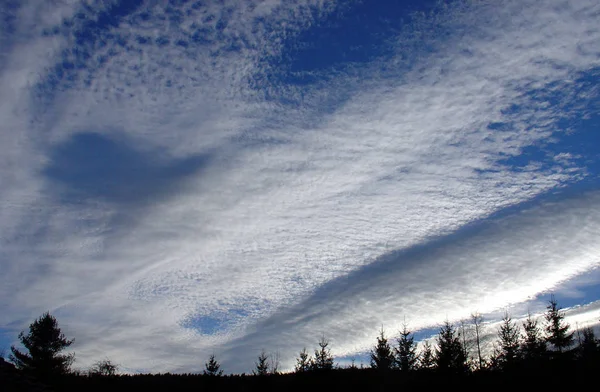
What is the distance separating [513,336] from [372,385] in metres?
26.0

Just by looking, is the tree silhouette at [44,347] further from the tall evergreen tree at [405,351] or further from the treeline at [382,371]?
the tall evergreen tree at [405,351]

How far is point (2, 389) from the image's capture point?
674 inches

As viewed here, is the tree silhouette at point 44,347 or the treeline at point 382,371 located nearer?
the treeline at point 382,371

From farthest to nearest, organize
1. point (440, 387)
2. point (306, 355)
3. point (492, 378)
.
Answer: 1. point (306, 355)
2. point (492, 378)
3. point (440, 387)

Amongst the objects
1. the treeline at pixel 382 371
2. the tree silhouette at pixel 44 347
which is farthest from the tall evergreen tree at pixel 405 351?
A: the tree silhouette at pixel 44 347

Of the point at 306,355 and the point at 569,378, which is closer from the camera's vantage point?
the point at 569,378

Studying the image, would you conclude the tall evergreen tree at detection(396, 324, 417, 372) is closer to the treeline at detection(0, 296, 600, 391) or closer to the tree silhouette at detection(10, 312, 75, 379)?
the treeline at detection(0, 296, 600, 391)

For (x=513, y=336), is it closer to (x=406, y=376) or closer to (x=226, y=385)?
(x=406, y=376)

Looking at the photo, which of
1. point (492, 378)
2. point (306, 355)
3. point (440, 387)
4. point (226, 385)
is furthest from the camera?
point (306, 355)

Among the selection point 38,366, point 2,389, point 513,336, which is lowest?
point 2,389

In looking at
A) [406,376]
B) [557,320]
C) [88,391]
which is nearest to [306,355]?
[406,376]

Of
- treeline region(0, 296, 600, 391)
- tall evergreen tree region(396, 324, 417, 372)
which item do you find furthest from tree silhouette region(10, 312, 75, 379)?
tall evergreen tree region(396, 324, 417, 372)

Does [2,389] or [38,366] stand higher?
[38,366]

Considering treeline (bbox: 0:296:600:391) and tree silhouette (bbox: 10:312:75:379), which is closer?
treeline (bbox: 0:296:600:391)
